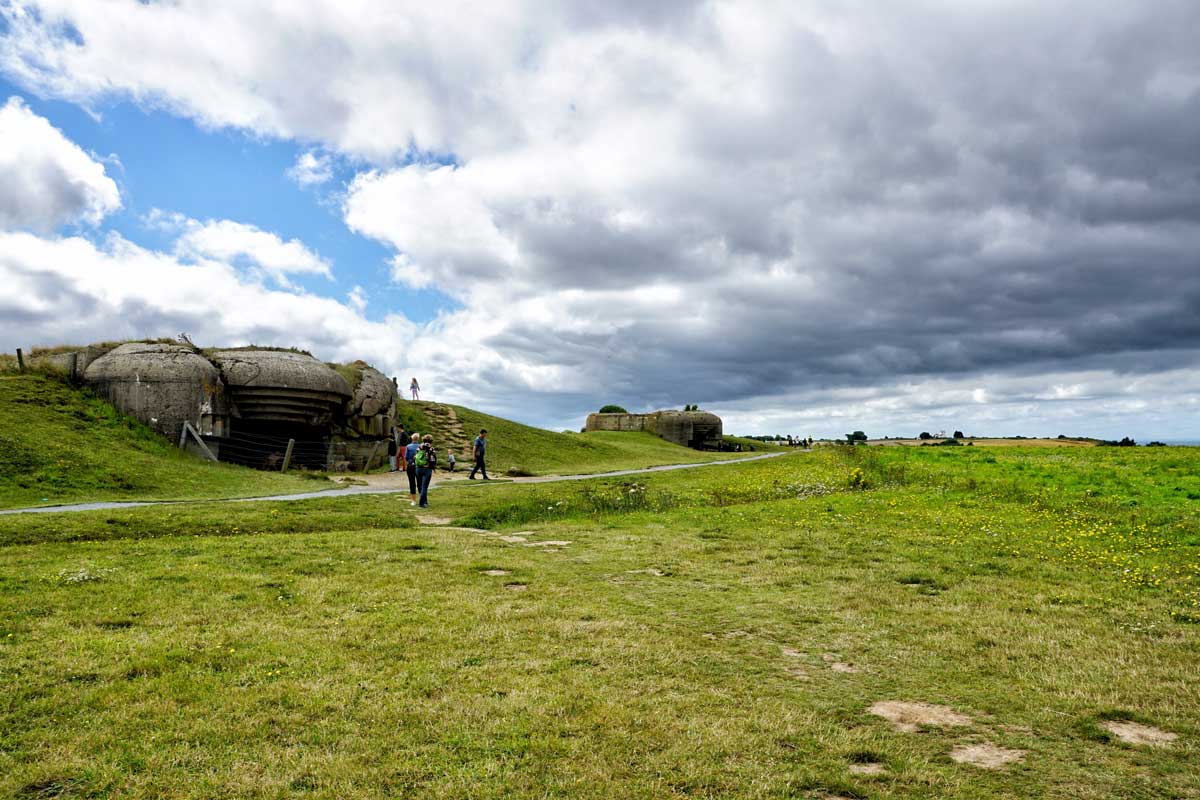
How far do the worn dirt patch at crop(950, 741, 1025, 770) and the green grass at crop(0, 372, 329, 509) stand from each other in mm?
21445

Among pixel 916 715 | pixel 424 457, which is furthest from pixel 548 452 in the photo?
pixel 916 715

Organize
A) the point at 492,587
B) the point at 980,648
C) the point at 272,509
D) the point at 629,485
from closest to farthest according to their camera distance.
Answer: the point at 980,648 < the point at 492,587 < the point at 272,509 < the point at 629,485

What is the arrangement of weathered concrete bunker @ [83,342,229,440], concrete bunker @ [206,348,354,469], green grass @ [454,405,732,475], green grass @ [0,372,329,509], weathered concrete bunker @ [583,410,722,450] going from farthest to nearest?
weathered concrete bunker @ [583,410,722,450], green grass @ [454,405,732,475], concrete bunker @ [206,348,354,469], weathered concrete bunker @ [83,342,229,440], green grass @ [0,372,329,509]

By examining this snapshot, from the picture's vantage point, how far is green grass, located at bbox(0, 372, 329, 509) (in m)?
21.0

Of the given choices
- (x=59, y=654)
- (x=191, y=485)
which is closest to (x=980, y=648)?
(x=59, y=654)

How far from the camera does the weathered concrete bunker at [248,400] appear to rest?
29859 mm

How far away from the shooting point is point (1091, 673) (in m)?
6.98

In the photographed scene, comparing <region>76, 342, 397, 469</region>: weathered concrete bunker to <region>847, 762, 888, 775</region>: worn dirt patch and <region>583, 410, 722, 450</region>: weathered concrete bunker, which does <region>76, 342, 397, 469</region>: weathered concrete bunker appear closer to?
<region>847, 762, 888, 775</region>: worn dirt patch

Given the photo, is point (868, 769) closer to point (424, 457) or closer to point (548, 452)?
point (424, 457)

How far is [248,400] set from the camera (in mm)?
32531

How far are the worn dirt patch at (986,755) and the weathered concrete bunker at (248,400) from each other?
3063 centimetres

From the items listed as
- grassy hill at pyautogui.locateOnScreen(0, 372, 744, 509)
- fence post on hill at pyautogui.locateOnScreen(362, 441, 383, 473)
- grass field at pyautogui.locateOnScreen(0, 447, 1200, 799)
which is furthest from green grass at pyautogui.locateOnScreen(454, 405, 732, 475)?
grass field at pyautogui.locateOnScreen(0, 447, 1200, 799)

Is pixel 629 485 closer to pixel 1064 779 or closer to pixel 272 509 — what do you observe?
pixel 272 509

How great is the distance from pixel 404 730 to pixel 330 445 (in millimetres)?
30655
